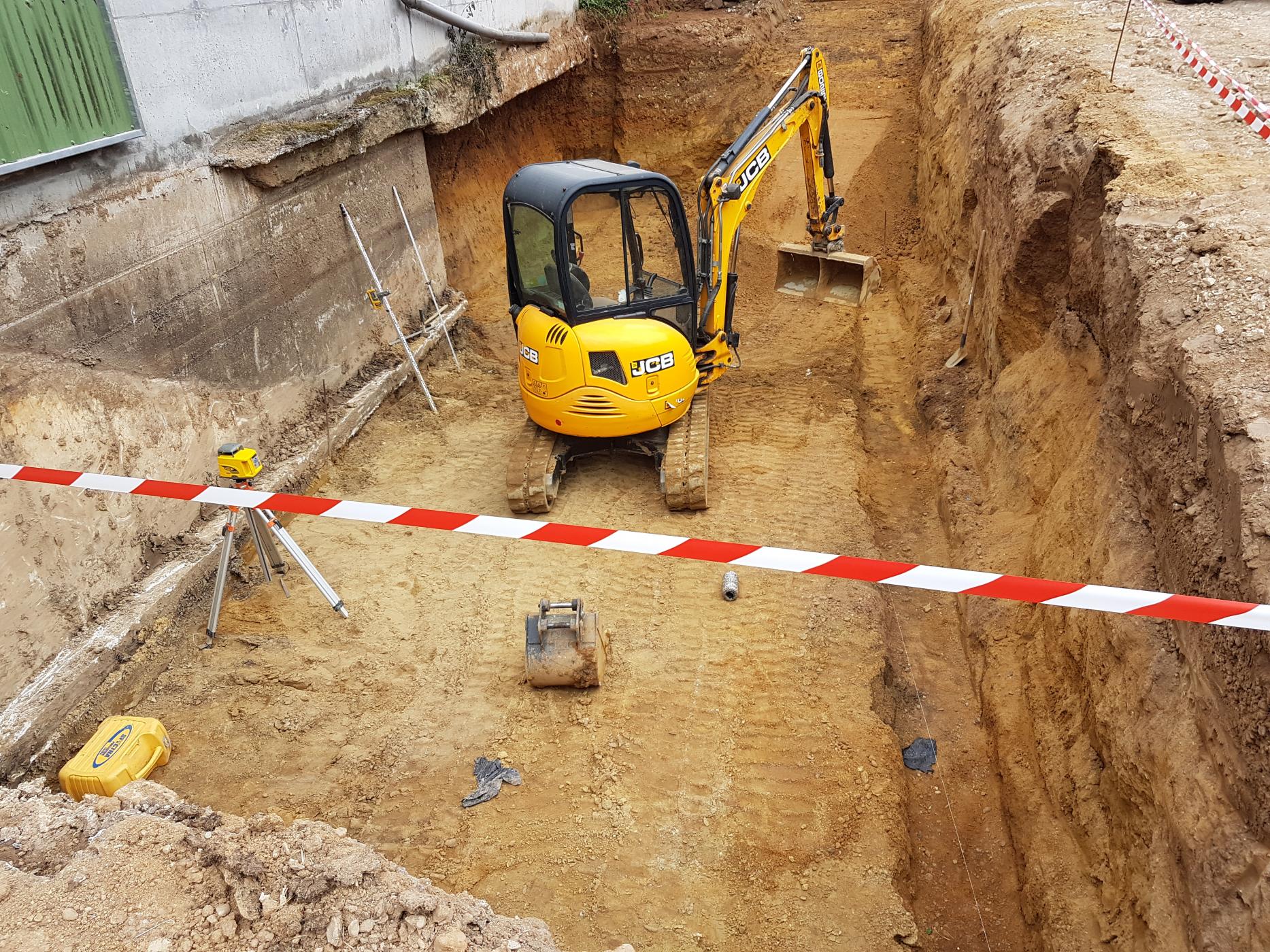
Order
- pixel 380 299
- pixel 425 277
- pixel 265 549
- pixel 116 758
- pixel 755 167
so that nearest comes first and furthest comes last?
pixel 116 758 < pixel 265 549 < pixel 755 167 < pixel 380 299 < pixel 425 277

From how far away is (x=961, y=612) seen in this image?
6309mm

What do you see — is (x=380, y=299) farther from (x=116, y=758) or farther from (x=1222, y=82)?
(x=1222, y=82)

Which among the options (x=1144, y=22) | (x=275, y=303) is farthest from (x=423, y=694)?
(x=1144, y=22)

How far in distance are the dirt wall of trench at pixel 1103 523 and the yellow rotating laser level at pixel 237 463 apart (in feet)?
16.1

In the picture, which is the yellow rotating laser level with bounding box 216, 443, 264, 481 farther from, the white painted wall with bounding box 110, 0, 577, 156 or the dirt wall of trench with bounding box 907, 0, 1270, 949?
the dirt wall of trench with bounding box 907, 0, 1270, 949

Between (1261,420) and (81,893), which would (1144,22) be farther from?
(81,893)

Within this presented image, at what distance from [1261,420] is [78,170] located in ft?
22.3

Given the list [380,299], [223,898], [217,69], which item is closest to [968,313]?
[380,299]

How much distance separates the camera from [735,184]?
790 centimetres

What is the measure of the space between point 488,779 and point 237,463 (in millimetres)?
2558

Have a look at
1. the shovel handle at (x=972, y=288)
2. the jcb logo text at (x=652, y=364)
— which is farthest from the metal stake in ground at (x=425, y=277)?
the shovel handle at (x=972, y=288)

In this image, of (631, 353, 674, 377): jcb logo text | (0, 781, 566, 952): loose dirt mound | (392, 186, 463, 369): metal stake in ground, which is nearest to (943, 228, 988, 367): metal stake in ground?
(631, 353, 674, 377): jcb logo text

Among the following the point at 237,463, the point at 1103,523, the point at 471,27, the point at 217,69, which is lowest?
the point at 237,463

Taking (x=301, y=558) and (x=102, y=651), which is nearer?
(x=102, y=651)
